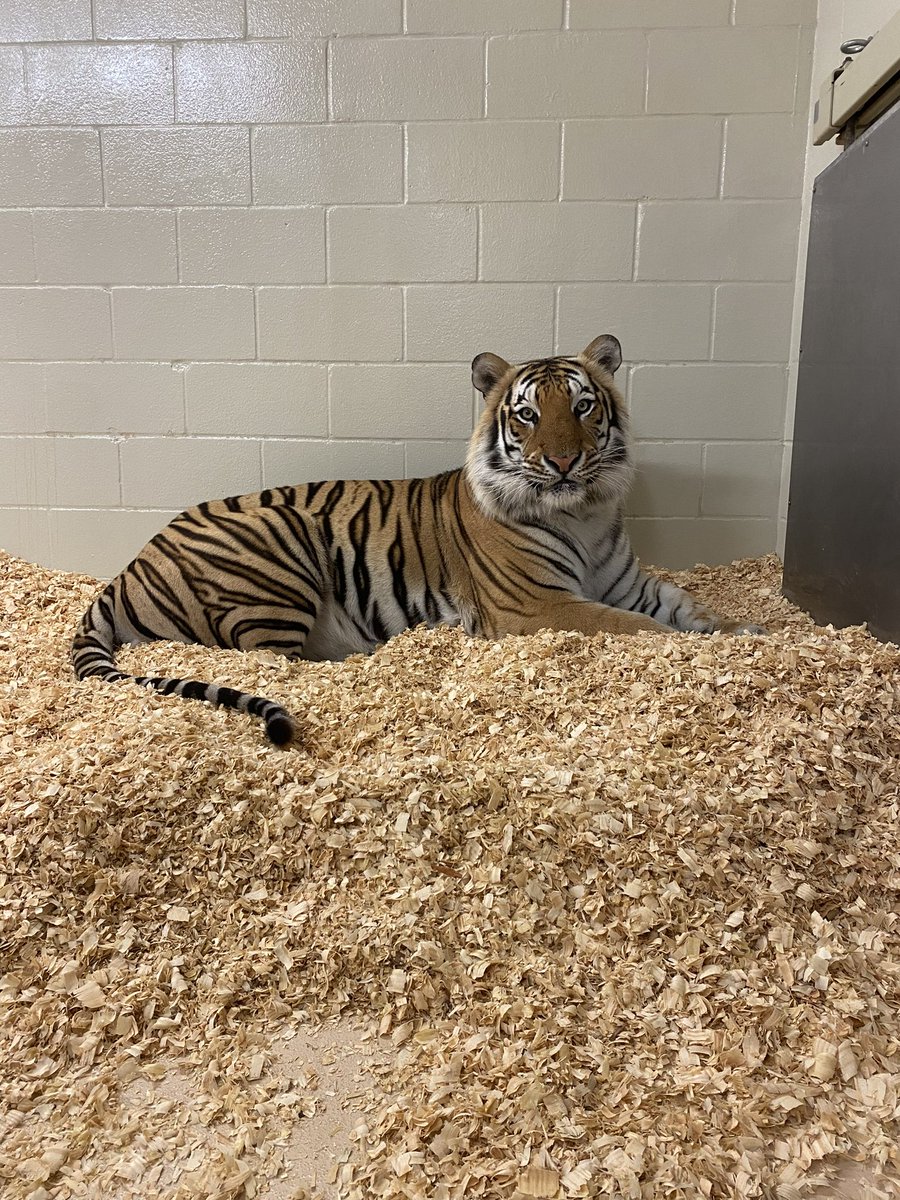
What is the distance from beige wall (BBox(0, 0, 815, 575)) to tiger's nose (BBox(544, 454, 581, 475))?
0.85m

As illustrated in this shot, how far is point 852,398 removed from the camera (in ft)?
8.87

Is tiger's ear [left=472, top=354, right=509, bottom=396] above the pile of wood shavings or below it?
above

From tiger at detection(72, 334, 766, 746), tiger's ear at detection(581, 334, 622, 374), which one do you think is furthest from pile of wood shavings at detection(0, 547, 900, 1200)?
tiger's ear at detection(581, 334, 622, 374)

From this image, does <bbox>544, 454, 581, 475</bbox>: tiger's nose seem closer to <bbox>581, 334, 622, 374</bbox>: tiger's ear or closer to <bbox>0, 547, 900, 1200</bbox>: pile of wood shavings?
<bbox>581, 334, 622, 374</bbox>: tiger's ear

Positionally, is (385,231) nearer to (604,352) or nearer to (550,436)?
(604,352)

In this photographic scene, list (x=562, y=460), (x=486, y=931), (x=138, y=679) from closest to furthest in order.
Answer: (x=486, y=931) → (x=138, y=679) → (x=562, y=460)

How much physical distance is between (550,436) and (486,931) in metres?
1.88

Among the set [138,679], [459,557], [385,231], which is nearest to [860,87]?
[385,231]

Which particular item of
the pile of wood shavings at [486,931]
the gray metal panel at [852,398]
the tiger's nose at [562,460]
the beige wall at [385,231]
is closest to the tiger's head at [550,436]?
the tiger's nose at [562,460]

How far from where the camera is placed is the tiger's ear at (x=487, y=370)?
10.5 feet

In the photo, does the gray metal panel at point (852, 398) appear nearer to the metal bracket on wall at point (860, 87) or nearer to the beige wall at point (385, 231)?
the metal bracket on wall at point (860, 87)

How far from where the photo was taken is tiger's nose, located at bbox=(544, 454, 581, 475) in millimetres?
2984

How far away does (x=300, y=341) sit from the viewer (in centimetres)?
369

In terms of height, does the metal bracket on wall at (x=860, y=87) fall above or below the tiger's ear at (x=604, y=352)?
above
